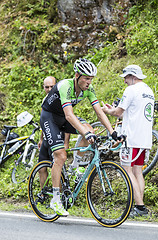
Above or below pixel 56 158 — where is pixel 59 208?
below

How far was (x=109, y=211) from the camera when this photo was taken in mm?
5098

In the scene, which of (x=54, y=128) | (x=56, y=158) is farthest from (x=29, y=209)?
(x=54, y=128)

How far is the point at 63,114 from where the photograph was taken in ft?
19.1

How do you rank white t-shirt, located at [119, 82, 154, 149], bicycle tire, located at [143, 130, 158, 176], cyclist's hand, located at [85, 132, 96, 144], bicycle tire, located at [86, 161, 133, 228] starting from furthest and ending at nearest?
bicycle tire, located at [143, 130, 158, 176] < white t-shirt, located at [119, 82, 154, 149] < cyclist's hand, located at [85, 132, 96, 144] < bicycle tire, located at [86, 161, 133, 228]

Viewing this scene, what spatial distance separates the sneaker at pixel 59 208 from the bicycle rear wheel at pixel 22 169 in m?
4.03

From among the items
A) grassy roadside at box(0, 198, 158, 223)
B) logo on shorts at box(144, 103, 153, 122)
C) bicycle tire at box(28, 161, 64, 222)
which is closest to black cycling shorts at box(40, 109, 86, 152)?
bicycle tire at box(28, 161, 64, 222)

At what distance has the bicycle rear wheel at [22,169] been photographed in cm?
953

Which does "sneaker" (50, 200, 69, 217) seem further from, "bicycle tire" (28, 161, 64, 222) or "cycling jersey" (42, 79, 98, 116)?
"cycling jersey" (42, 79, 98, 116)

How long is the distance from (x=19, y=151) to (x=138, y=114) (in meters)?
5.35

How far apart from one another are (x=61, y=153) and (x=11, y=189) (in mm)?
3696

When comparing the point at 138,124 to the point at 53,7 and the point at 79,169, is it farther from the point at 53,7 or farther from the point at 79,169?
the point at 53,7

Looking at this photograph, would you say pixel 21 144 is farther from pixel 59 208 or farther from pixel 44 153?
pixel 59 208

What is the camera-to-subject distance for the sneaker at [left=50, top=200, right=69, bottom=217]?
5309 millimetres

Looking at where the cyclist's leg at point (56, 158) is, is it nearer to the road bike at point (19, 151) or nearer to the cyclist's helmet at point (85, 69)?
the cyclist's helmet at point (85, 69)
